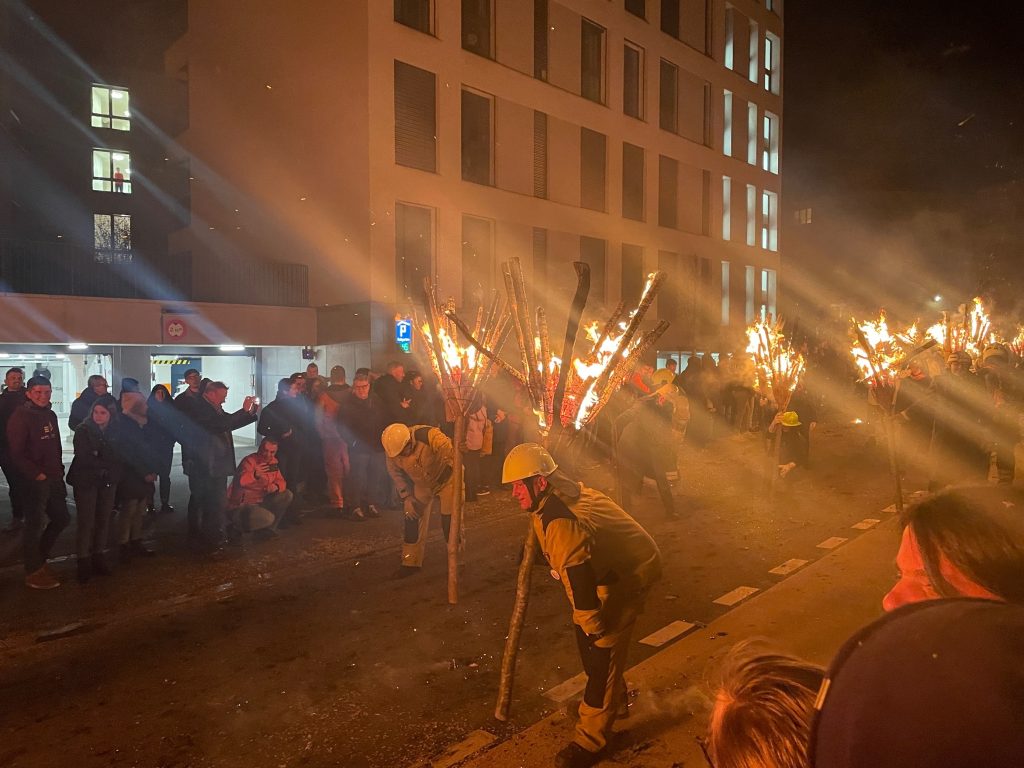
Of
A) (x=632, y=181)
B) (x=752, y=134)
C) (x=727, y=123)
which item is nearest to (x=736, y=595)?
(x=632, y=181)

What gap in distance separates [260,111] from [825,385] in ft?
64.4

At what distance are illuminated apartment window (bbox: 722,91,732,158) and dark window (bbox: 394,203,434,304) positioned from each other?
649 inches

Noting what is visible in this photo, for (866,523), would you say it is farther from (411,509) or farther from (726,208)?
(726,208)

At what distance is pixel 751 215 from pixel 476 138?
16238 millimetres

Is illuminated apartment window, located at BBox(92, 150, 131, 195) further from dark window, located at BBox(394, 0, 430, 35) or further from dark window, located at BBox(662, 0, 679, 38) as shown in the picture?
dark window, located at BBox(662, 0, 679, 38)

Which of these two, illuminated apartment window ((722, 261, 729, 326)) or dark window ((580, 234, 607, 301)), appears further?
illuminated apartment window ((722, 261, 729, 326))

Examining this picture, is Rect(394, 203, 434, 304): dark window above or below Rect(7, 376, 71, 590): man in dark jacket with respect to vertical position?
above

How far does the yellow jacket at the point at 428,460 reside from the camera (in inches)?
302

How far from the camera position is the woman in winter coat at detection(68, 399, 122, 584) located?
7703 millimetres

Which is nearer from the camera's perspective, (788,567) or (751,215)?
(788,567)

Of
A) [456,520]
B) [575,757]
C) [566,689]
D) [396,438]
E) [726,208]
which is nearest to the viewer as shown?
[575,757]

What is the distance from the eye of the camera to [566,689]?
5156 mm

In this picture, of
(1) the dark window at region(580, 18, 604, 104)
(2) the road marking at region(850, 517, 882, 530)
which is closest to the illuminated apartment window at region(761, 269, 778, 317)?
(1) the dark window at region(580, 18, 604, 104)

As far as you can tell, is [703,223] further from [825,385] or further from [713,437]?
[713,437]
